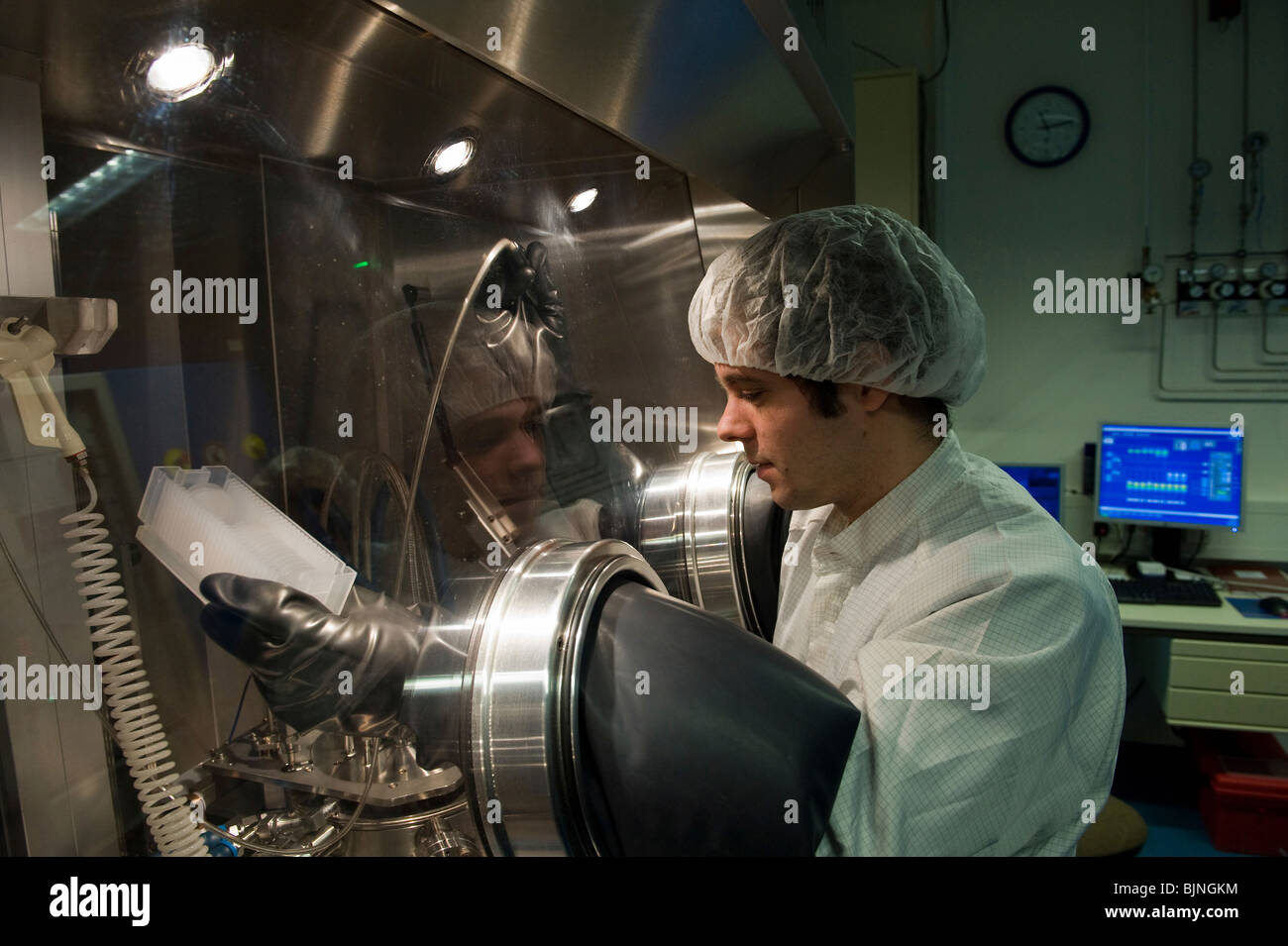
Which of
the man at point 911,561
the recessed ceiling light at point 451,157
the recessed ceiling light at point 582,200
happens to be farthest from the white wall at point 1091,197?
the recessed ceiling light at point 451,157

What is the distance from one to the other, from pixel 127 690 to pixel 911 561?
668mm

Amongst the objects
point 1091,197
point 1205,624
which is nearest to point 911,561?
point 1205,624

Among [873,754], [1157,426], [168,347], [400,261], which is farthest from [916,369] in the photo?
[1157,426]

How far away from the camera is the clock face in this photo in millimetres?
2225

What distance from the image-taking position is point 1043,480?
2557mm

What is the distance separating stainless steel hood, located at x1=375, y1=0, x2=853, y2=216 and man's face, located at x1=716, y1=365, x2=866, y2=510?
29 cm

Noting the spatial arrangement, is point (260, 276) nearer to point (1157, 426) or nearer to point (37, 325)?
point (37, 325)

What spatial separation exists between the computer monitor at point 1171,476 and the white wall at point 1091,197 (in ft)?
0.26

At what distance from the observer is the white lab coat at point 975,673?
0.63m

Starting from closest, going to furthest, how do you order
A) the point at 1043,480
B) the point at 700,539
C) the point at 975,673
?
the point at 975,673 → the point at 700,539 → the point at 1043,480

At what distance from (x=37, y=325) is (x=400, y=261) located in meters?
0.29

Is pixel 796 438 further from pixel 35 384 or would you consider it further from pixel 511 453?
pixel 35 384

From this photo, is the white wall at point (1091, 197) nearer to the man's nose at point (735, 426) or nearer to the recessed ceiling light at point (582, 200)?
the recessed ceiling light at point (582, 200)

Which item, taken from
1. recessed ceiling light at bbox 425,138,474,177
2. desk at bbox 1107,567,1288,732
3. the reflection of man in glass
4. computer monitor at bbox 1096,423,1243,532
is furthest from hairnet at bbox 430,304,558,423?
computer monitor at bbox 1096,423,1243,532
